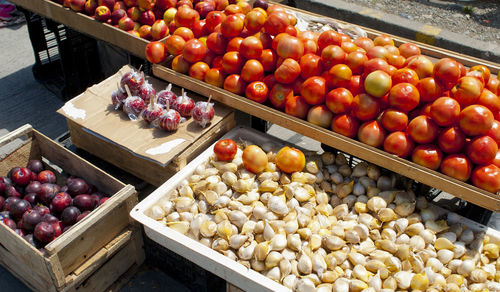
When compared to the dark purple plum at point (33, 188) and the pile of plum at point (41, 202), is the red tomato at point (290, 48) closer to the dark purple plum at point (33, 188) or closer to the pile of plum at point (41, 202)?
the pile of plum at point (41, 202)

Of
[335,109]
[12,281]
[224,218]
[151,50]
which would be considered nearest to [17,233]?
A: [12,281]

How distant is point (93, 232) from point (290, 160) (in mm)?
1309

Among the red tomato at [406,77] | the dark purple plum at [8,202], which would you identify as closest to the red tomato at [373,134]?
the red tomato at [406,77]

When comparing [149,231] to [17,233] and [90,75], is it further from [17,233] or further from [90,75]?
[90,75]

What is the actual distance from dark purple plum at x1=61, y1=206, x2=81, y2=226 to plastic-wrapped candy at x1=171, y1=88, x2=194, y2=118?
0.97 meters

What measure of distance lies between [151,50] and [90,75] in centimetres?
193

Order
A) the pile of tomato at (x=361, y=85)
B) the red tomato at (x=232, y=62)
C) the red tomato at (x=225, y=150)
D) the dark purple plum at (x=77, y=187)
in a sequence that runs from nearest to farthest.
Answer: the pile of tomato at (x=361, y=85) < the red tomato at (x=225, y=150) < the dark purple plum at (x=77, y=187) < the red tomato at (x=232, y=62)

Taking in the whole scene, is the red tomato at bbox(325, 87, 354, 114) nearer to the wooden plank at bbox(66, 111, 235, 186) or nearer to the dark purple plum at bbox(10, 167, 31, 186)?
the wooden plank at bbox(66, 111, 235, 186)

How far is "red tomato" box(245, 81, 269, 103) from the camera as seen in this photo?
9.91 feet

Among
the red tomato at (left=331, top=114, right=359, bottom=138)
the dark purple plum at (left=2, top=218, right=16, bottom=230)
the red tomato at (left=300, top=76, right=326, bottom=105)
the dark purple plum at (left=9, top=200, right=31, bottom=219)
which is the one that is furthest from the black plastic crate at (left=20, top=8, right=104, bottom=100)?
the red tomato at (left=331, top=114, right=359, bottom=138)

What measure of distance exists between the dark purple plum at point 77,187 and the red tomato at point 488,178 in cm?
247

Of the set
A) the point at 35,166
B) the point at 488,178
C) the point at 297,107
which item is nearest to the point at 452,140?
the point at 488,178

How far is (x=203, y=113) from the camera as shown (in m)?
2.98

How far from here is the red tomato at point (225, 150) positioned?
2.83 meters
